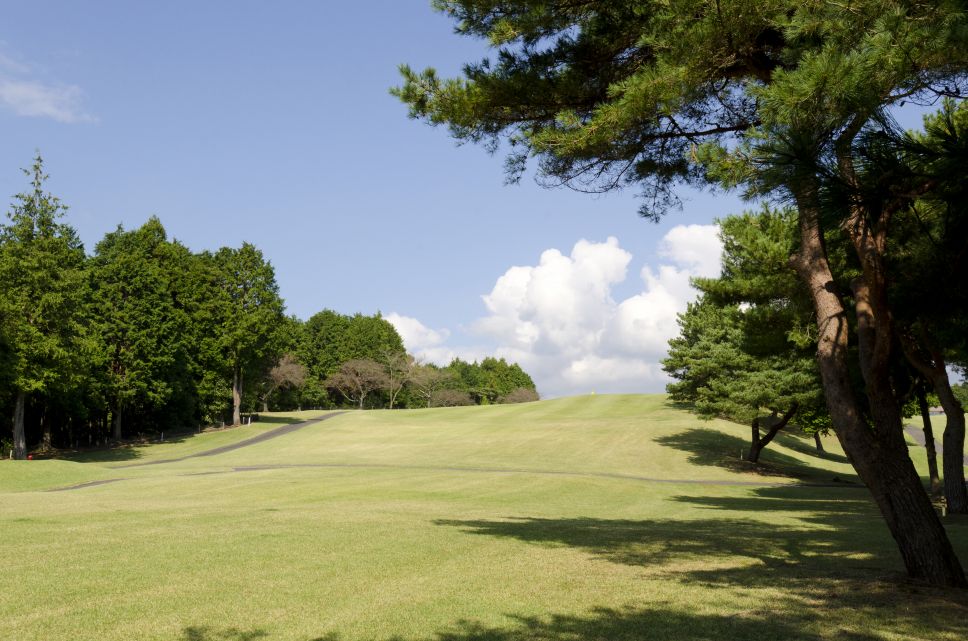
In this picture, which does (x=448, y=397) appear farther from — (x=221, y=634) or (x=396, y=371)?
(x=221, y=634)

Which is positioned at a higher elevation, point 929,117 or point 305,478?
point 929,117

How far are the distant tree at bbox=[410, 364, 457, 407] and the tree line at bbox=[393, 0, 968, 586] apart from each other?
75686mm

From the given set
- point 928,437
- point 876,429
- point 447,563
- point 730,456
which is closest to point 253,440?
point 730,456

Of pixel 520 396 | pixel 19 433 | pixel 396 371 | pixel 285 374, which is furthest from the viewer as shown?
pixel 520 396

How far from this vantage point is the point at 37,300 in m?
35.9

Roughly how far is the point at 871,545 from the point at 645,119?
27.3 ft

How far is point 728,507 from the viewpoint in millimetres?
20516

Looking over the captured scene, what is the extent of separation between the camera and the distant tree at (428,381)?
86.2m

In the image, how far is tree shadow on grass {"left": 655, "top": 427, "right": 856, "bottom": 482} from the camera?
117ft


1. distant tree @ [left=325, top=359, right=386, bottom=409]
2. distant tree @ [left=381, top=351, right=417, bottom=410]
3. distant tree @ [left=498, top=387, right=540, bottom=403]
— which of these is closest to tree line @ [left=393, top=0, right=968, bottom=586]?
distant tree @ [left=325, top=359, right=386, bottom=409]

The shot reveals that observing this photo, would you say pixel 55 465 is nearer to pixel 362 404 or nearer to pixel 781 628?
pixel 781 628

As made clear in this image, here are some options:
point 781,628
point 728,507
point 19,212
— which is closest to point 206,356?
point 19,212

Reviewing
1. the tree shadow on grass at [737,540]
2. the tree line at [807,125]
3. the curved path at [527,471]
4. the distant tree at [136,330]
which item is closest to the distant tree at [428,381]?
the distant tree at [136,330]

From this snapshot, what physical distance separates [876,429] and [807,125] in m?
4.08
